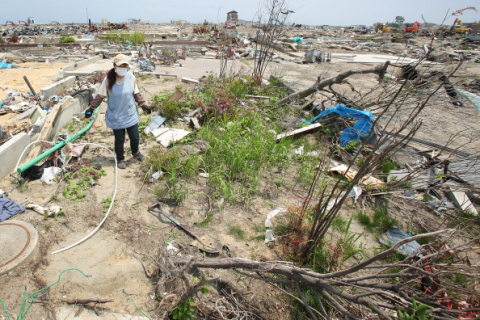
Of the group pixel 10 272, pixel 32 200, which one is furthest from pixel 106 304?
pixel 32 200

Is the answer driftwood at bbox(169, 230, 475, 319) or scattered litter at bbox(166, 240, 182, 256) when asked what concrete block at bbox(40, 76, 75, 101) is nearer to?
scattered litter at bbox(166, 240, 182, 256)

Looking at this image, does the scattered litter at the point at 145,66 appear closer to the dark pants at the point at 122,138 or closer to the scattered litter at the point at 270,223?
the dark pants at the point at 122,138

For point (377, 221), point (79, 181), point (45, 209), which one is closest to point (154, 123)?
point (79, 181)

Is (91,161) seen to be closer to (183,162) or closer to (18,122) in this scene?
(183,162)

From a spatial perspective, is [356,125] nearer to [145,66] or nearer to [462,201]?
[462,201]

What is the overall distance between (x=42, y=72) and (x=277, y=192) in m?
11.1

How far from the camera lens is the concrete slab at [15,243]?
8.02ft

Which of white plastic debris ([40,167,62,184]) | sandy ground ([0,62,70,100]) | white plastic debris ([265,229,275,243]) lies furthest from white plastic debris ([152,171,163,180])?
sandy ground ([0,62,70,100])

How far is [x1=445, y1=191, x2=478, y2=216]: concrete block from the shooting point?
3.70 m

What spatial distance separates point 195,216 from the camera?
10.8 ft

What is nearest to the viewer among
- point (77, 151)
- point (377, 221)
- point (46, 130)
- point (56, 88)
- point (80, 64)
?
point (377, 221)

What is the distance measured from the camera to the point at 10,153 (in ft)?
12.4

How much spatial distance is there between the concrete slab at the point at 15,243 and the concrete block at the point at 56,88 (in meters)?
4.88

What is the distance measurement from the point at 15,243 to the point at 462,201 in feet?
19.2
